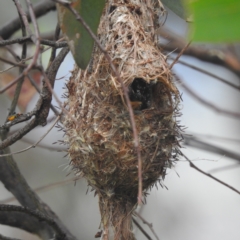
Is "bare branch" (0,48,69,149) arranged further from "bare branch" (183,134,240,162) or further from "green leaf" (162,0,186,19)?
"bare branch" (183,134,240,162)

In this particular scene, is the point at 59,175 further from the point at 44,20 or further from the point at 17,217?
the point at 17,217

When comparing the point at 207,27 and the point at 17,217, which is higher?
the point at 17,217

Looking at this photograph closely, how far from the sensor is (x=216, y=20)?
0.60 metres

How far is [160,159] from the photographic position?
1753 mm

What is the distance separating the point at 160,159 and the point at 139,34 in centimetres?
47

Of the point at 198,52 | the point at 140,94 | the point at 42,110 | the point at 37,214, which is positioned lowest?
the point at 37,214

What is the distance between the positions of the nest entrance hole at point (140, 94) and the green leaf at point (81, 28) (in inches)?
17.1

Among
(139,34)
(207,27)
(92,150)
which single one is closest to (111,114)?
(92,150)

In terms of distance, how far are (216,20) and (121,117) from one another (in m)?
1.12

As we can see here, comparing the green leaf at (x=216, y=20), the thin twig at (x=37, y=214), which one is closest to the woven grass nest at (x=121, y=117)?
the thin twig at (x=37, y=214)

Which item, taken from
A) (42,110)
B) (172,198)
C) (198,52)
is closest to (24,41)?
(42,110)

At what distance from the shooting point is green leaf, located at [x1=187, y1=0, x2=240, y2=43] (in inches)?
23.3

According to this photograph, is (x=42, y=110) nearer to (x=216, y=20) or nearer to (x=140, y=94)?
(x=140, y=94)

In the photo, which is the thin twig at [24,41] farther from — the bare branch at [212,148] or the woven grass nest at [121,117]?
the bare branch at [212,148]
